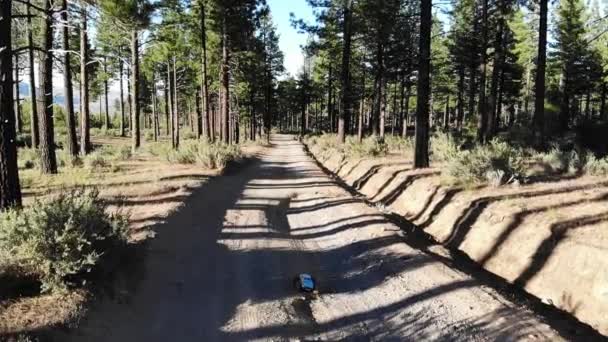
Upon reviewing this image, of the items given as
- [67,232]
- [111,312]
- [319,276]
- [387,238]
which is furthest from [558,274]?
[67,232]

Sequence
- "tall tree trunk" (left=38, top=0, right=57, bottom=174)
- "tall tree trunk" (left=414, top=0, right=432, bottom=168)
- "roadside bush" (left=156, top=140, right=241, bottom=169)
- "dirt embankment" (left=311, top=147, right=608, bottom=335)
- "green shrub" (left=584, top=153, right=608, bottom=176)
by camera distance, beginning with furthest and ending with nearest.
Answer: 1. "roadside bush" (left=156, top=140, right=241, bottom=169)
2. "tall tree trunk" (left=414, top=0, right=432, bottom=168)
3. "tall tree trunk" (left=38, top=0, right=57, bottom=174)
4. "green shrub" (left=584, top=153, right=608, bottom=176)
5. "dirt embankment" (left=311, top=147, right=608, bottom=335)

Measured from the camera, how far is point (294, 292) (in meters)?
6.78

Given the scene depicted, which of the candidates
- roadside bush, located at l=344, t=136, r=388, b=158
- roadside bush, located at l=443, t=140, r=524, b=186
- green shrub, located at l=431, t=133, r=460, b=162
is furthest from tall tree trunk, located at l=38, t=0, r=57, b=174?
roadside bush, located at l=344, t=136, r=388, b=158

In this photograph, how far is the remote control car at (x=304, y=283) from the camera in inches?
268

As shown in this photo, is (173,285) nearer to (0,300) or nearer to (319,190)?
(0,300)

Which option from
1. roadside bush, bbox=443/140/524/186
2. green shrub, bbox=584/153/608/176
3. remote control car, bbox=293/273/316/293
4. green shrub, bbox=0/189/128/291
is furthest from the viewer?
green shrub, bbox=584/153/608/176

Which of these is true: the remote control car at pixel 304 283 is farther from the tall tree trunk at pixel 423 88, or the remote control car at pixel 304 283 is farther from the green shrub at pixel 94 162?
the green shrub at pixel 94 162

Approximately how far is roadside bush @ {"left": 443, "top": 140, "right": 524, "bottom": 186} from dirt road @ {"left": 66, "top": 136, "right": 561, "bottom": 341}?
10.7ft

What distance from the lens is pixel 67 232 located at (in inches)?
217

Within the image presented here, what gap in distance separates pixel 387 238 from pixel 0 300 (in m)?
6.54

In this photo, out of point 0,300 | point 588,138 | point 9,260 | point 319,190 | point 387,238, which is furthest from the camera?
point 588,138

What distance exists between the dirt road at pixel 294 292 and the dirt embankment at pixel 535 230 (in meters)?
1.42

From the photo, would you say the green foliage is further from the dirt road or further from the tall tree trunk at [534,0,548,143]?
the tall tree trunk at [534,0,548,143]

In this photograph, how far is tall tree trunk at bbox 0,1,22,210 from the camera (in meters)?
7.12
